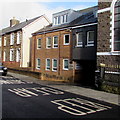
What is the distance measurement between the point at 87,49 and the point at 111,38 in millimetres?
4406

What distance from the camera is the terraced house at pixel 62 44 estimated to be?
60.5ft

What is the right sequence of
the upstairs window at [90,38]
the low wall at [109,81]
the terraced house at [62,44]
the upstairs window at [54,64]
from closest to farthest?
the low wall at [109,81] → the upstairs window at [90,38] → the terraced house at [62,44] → the upstairs window at [54,64]

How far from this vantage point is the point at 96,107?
26.2ft

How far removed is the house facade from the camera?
12.4 m

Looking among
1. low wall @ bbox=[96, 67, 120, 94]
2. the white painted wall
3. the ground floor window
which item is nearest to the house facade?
low wall @ bbox=[96, 67, 120, 94]

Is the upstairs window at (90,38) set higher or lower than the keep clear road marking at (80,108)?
higher

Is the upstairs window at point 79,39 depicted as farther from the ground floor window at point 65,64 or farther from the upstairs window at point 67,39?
the ground floor window at point 65,64

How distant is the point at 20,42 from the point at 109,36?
19.1m

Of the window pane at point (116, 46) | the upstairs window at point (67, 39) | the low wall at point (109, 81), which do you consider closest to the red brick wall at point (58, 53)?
the upstairs window at point (67, 39)

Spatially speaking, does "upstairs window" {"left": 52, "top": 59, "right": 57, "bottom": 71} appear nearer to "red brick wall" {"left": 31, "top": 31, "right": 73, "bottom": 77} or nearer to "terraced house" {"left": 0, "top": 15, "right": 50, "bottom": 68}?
"red brick wall" {"left": 31, "top": 31, "right": 73, "bottom": 77}

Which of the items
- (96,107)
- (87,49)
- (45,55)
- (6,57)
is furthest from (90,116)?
(6,57)

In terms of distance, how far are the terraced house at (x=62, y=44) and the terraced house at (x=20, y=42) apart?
3.58 m

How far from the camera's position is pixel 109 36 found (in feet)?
42.1

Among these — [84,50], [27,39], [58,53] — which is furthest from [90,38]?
[27,39]
